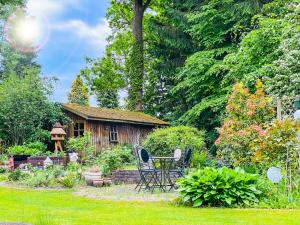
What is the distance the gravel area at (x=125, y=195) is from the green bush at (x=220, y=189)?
1.06 m

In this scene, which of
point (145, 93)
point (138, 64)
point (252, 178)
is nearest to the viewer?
point (252, 178)

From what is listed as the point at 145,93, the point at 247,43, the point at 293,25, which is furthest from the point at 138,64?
the point at 293,25

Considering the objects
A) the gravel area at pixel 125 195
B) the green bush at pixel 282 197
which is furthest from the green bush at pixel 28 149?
the green bush at pixel 282 197

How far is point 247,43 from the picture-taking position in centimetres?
1697

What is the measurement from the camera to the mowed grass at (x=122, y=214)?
18.6ft

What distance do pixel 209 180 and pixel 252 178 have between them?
0.83m

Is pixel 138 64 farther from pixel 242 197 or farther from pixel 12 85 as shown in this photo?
pixel 242 197

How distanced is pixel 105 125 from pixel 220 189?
15.7m

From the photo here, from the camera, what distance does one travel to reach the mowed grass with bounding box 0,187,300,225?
568cm

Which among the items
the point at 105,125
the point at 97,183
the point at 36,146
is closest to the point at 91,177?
the point at 97,183

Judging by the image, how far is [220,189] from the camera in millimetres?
7512

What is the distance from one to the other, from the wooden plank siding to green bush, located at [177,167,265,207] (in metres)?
14.4

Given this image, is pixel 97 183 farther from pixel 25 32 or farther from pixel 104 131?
pixel 25 32

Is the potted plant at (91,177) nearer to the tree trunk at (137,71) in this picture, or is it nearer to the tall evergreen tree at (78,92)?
the tree trunk at (137,71)
